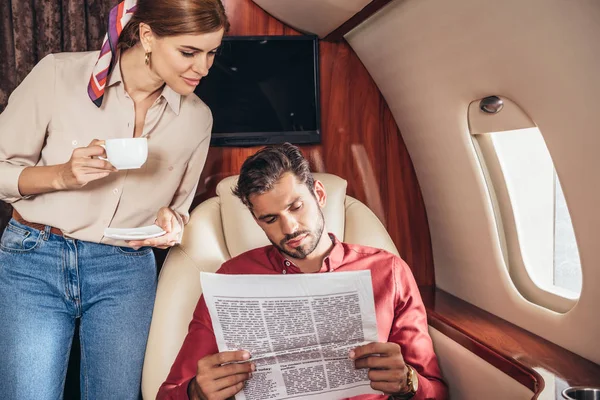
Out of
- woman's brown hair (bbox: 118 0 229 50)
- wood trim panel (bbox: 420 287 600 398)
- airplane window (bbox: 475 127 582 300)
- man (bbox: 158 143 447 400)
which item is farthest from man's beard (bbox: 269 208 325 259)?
airplane window (bbox: 475 127 582 300)

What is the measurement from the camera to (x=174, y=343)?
2014mm

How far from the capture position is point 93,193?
201 cm

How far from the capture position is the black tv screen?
2625mm

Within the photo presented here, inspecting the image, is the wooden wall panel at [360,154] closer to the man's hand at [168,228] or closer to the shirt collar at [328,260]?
the man's hand at [168,228]

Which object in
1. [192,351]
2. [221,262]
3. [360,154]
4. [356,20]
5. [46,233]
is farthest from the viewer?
[360,154]

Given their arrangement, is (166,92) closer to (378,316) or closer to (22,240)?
(22,240)

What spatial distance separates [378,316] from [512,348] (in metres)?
0.41

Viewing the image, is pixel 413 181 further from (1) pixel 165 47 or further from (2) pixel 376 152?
(1) pixel 165 47

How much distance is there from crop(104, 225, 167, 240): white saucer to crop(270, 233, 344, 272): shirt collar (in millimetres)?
384

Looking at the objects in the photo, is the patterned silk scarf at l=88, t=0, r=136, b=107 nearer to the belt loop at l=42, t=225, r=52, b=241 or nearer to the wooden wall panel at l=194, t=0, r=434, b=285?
the belt loop at l=42, t=225, r=52, b=241

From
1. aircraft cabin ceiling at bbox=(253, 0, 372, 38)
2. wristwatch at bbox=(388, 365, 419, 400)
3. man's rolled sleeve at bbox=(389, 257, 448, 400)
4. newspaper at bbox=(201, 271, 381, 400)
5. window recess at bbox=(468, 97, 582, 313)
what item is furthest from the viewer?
window recess at bbox=(468, 97, 582, 313)

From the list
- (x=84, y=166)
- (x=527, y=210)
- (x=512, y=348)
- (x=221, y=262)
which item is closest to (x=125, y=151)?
(x=84, y=166)

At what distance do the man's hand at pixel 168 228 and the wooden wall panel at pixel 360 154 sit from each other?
603mm

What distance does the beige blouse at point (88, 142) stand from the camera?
1895mm
